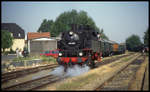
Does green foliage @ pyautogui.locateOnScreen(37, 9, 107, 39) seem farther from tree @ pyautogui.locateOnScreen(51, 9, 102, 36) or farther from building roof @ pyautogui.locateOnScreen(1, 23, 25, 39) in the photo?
building roof @ pyautogui.locateOnScreen(1, 23, 25, 39)

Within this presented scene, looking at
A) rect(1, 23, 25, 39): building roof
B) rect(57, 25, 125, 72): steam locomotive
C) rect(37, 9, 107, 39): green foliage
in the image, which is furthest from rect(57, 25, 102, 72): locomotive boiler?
rect(37, 9, 107, 39): green foliage

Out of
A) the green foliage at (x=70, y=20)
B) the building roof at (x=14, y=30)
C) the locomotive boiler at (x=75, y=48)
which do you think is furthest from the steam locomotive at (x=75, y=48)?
the green foliage at (x=70, y=20)

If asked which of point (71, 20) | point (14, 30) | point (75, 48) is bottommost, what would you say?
point (75, 48)

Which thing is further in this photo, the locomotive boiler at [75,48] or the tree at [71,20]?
the tree at [71,20]

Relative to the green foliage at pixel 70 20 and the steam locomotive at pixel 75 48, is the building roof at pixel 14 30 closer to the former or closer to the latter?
the green foliage at pixel 70 20

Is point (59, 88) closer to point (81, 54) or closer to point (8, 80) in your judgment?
point (8, 80)

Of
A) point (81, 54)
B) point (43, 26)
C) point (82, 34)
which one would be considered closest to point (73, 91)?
point (81, 54)

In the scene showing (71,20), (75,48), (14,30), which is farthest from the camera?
(71,20)

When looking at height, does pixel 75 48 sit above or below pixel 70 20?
below

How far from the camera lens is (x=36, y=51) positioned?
4194 centimetres

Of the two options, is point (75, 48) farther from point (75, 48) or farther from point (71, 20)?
point (71, 20)

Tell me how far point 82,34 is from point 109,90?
6.82 meters

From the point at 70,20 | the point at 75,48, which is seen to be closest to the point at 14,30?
the point at 70,20

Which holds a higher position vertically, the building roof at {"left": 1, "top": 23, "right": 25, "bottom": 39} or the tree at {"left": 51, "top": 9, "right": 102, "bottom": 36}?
the tree at {"left": 51, "top": 9, "right": 102, "bottom": 36}
